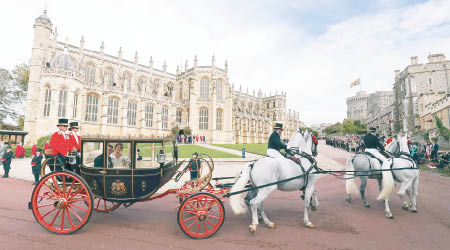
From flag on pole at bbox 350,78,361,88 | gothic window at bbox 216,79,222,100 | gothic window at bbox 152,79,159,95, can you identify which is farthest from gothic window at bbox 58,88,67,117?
flag on pole at bbox 350,78,361,88

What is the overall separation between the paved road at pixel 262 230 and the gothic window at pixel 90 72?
2988 cm

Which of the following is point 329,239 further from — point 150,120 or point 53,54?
point 53,54

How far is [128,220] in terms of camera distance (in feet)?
15.6

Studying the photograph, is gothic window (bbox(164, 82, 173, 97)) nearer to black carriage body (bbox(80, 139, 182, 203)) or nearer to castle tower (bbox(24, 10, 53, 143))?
castle tower (bbox(24, 10, 53, 143))

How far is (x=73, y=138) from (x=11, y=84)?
40.4 meters

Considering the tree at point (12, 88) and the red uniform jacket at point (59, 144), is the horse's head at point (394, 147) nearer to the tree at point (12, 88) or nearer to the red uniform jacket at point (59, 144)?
the red uniform jacket at point (59, 144)

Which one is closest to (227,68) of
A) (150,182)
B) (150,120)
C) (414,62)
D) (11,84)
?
(150,120)

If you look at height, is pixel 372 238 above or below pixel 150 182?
below

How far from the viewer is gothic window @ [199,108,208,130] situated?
124 ft

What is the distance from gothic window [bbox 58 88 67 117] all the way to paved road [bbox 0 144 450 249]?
2279 centimetres

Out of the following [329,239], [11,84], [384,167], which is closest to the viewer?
[329,239]

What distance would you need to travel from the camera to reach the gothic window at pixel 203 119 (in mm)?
37688

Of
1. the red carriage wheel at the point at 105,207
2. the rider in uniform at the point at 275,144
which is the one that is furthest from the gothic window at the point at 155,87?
the rider in uniform at the point at 275,144

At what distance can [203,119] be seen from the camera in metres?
38.0
